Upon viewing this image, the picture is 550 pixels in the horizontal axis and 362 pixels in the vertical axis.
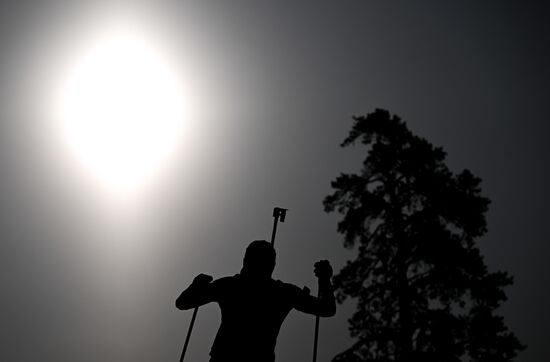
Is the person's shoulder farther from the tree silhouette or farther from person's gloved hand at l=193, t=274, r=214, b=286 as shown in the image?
the tree silhouette

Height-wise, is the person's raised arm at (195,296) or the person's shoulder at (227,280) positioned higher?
the person's shoulder at (227,280)

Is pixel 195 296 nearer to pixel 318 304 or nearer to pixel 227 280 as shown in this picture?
pixel 227 280

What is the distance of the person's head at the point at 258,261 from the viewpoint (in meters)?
3.34

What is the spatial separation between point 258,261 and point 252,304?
384mm

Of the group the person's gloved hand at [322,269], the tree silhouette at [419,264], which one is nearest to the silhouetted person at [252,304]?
the person's gloved hand at [322,269]

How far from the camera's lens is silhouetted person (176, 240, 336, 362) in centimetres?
311

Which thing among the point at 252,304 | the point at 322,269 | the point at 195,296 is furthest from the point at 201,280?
the point at 322,269

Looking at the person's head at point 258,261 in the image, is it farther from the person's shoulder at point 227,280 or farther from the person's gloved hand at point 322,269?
the person's gloved hand at point 322,269

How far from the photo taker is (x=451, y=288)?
1132cm

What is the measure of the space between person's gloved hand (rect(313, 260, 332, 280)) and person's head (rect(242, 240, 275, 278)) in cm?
84

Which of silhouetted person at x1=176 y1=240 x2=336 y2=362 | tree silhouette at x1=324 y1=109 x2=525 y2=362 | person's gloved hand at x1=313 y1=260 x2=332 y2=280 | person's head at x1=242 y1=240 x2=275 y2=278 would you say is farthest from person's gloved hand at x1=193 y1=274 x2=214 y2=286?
tree silhouette at x1=324 y1=109 x2=525 y2=362

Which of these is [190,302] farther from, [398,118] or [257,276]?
[398,118]

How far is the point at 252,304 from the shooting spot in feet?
10.6

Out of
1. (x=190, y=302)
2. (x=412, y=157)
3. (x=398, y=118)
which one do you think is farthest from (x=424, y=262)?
(x=190, y=302)
